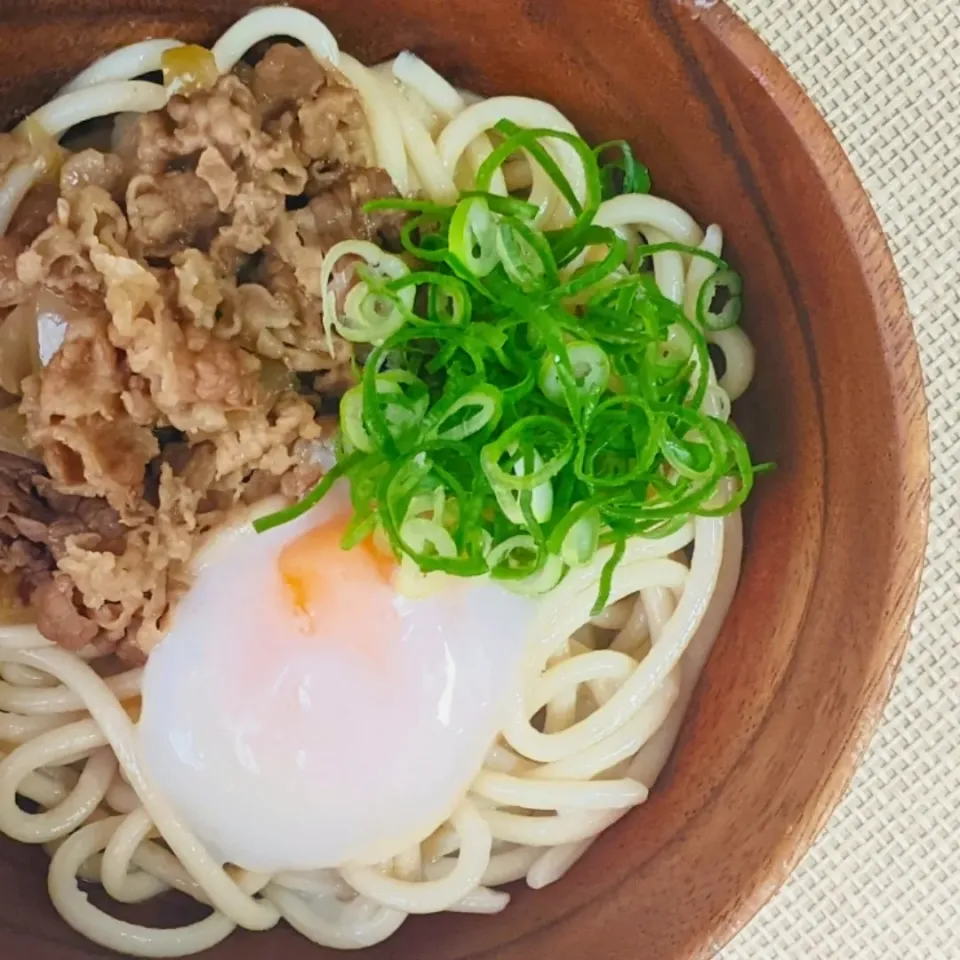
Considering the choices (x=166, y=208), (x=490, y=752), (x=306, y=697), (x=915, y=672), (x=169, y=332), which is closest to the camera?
(x=169, y=332)

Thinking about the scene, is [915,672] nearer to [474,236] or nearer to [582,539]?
[582,539]

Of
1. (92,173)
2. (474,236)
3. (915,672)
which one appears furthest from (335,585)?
(915,672)

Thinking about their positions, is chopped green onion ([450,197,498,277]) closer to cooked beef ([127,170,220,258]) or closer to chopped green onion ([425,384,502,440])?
chopped green onion ([425,384,502,440])

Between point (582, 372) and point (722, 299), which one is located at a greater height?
point (722, 299)

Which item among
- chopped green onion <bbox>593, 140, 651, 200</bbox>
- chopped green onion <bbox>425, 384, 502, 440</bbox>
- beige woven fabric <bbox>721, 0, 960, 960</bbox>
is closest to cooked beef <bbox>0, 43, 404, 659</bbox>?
chopped green onion <bbox>425, 384, 502, 440</bbox>

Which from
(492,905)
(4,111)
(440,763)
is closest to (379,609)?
(440,763)

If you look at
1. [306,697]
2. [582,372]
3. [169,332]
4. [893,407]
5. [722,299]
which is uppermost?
[893,407]

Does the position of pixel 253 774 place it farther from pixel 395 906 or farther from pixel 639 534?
pixel 639 534

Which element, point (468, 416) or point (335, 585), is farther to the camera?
point (335, 585)
